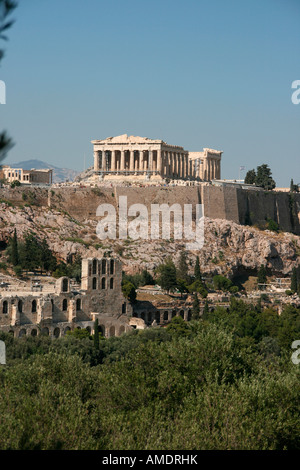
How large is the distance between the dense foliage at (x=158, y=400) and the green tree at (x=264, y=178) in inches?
1949

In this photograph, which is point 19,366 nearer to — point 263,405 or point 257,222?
point 263,405

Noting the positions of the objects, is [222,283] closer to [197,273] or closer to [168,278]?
[197,273]

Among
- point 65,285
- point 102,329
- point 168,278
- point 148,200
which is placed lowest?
point 102,329

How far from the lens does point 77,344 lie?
2120 inches

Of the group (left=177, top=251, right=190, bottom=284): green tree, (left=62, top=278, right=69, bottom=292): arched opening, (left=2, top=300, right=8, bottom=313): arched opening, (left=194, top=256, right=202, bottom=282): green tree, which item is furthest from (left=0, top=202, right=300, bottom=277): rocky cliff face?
(left=2, top=300, right=8, bottom=313): arched opening

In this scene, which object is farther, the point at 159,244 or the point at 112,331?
Result: the point at 159,244

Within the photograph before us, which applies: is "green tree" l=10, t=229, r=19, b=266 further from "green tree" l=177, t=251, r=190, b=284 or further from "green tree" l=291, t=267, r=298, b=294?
Result: "green tree" l=291, t=267, r=298, b=294

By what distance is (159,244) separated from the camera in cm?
8031

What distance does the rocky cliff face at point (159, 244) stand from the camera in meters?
75.8

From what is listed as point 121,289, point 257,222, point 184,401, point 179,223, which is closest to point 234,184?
point 257,222

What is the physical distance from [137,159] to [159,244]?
15.2m

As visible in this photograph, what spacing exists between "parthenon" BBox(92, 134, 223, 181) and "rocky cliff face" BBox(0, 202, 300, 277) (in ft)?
32.0

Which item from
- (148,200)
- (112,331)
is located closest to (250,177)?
(148,200)
